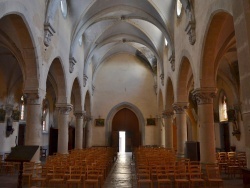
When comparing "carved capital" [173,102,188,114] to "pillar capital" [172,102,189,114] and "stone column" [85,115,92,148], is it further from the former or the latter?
"stone column" [85,115,92,148]

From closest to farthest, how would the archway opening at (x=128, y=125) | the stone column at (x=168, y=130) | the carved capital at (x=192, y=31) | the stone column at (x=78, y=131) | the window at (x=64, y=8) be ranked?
the carved capital at (x=192, y=31) < the window at (x=64, y=8) < the stone column at (x=168, y=130) < the stone column at (x=78, y=131) < the archway opening at (x=128, y=125)

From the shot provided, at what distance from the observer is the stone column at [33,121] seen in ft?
39.8

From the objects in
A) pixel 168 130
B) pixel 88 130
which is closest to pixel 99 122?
pixel 88 130

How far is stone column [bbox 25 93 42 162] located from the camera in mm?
12125

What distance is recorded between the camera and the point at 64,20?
55.2 feet

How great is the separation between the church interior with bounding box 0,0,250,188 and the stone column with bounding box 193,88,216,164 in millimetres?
44

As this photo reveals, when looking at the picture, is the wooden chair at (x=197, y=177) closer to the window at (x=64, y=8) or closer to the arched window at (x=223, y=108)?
the window at (x=64, y=8)

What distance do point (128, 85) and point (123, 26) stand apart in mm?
8174

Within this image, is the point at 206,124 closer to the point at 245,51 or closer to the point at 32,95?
the point at 245,51

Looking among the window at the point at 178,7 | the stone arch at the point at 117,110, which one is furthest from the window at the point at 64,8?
the stone arch at the point at 117,110

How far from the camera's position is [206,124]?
11859mm

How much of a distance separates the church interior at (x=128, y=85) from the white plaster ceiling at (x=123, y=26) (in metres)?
0.09

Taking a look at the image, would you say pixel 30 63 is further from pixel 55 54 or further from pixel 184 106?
pixel 184 106

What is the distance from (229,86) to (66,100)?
42.9 ft
